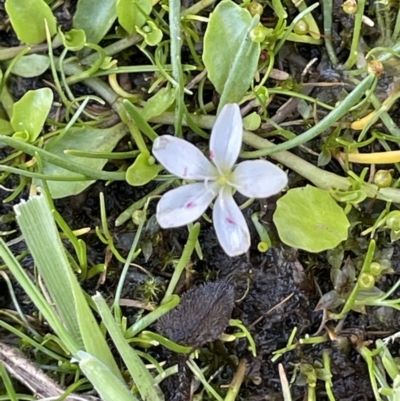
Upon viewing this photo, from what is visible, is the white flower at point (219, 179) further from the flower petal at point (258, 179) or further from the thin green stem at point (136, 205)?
the thin green stem at point (136, 205)

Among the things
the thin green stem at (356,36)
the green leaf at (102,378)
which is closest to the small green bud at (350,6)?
the thin green stem at (356,36)

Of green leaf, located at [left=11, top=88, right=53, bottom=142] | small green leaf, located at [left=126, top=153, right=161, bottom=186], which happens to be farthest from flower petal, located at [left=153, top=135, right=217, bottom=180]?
green leaf, located at [left=11, top=88, right=53, bottom=142]

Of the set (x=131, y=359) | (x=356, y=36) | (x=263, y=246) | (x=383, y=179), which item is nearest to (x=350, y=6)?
(x=356, y=36)

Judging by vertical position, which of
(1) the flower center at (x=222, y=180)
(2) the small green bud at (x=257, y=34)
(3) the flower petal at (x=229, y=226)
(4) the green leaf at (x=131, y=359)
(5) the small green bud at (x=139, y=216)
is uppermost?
(2) the small green bud at (x=257, y=34)

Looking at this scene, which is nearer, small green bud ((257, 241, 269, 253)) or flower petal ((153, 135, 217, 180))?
flower petal ((153, 135, 217, 180))

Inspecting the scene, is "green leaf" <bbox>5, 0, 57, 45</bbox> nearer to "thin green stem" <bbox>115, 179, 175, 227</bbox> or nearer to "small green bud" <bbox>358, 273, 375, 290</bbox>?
"thin green stem" <bbox>115, 179, 175, 227</bbox>

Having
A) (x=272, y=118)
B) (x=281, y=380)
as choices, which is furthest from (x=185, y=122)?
(x=281, y=380)

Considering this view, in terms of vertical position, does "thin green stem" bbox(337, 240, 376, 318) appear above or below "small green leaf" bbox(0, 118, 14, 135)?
below

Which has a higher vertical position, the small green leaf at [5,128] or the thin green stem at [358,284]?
the small green leaf at [5,128]
